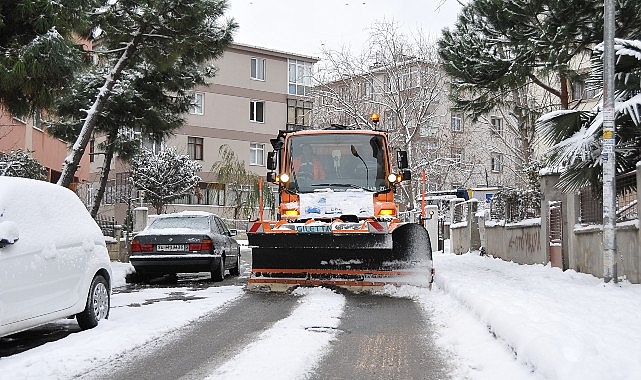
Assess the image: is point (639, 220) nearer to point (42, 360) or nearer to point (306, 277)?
point (306, 277)

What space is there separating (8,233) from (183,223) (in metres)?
8.74

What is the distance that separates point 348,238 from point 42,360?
624 centimetres

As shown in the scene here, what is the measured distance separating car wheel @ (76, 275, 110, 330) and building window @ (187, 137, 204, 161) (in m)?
41.0

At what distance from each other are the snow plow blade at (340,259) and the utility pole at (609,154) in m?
2.94

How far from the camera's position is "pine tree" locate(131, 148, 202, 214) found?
134ft

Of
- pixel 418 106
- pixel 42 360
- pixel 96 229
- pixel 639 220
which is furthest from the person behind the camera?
pixel 418 106

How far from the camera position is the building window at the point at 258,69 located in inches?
2052

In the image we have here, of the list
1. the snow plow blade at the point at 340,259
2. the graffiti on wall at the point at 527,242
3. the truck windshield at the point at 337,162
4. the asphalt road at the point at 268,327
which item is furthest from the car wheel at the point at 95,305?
the graffiti on wall at the point at 527,242

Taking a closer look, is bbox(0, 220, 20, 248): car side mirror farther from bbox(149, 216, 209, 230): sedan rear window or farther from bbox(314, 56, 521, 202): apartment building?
bbox(314, 56, 521, 202): apartment building

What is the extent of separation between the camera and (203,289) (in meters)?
13.7

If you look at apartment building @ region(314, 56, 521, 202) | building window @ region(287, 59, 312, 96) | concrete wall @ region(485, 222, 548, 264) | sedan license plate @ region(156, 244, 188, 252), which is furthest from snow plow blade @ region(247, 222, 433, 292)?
building window @ region(287, 59, 312, 96)

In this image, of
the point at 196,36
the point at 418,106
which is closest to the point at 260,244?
the point at 196,36

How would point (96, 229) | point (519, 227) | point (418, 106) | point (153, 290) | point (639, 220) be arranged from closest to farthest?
1. point (96, 229)
2. point (639, 220)
3. point (153, 290)
4. point (519, 227)
5. point (418, 106)

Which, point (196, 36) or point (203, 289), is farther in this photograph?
point (196, 36)
